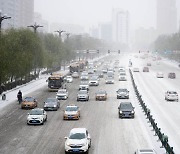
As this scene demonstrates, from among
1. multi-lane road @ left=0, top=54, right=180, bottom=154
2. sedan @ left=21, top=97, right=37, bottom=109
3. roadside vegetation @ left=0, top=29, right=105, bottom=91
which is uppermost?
roadside vegetation @ left=0, top=29, right=105, bottom=91

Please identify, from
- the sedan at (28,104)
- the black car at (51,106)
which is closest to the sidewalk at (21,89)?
the sedan at (28,104)

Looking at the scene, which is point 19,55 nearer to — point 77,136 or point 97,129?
point 97,129

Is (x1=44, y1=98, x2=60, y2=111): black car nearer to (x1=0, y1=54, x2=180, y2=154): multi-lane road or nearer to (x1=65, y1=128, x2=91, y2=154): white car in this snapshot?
(x1=0, y1=54, x2=180, y2=154): multi-lane road

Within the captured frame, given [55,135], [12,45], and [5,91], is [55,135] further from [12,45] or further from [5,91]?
[12,45]

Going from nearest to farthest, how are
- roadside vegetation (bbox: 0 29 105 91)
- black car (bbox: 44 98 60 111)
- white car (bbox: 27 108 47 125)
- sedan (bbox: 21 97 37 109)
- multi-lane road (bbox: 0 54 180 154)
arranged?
1. multi-lane road (bbox: 0 54 180 154)
2. white car (bbox: 27 108 47 125)
3. black car (bbox: 44 98 60 111)
4. sedan (bbox: 21 97 37 109)
5. roadside vegetation (bbox: 0 29 105 91)

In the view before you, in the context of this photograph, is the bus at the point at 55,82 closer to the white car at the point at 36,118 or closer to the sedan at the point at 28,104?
the sedan at the point at 28,104

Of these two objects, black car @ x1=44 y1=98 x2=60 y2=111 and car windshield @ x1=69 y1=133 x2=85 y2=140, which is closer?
car windshield @ x1=69 y1=133 x2=85 y2=140

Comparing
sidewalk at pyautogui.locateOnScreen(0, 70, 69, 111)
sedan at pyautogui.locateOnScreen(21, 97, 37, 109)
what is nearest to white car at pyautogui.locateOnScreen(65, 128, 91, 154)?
sedan at pyautogui.locateOnScreen(21, 97, 37, 109)

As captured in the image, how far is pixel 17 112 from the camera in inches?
1743

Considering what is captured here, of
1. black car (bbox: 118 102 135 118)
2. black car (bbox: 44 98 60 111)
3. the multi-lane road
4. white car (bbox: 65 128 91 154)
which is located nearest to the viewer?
white car (bbox: 65 128 91 154)

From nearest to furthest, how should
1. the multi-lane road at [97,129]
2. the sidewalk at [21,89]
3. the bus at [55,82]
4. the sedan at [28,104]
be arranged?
the multi-lane road at [97,129]
the sedan at [28,104]
the sidewalk at [21,89]
the bus at [55,82]

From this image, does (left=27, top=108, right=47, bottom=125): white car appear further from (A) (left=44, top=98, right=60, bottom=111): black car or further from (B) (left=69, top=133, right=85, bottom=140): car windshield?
(B) (left=69, top=133, right=85, bottom=140): car windshield

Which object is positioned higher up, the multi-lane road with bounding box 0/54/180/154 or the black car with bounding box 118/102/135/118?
the black car with bounding box 118/102/135/118

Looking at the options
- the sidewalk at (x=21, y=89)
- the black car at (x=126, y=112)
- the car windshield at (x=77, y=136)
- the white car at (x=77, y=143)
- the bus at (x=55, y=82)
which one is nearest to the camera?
the white car at (x=77, y=143)
